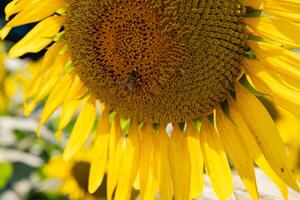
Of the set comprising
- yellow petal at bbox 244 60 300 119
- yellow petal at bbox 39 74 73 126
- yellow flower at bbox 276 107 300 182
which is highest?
yellow petal at bbox 244 60 300 119

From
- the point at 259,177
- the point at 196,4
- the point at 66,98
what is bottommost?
the point at 259,177

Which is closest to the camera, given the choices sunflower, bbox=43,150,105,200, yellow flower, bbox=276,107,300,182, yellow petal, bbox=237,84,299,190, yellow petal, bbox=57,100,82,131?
yellow petal, bbox=237,84,299,190

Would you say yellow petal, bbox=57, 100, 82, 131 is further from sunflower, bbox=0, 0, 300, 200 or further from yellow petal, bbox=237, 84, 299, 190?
yellow petal, bbox=237, 84, 299, 190

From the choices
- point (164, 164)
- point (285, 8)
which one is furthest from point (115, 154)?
point (285, 8)

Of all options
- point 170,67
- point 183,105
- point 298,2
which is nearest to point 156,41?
point 170,67

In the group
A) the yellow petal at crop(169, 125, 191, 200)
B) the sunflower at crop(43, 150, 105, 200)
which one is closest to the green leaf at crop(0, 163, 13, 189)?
the sunflower at crop(43, 150, 105, 200)

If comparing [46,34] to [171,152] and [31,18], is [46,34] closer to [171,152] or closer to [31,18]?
[31,18]
